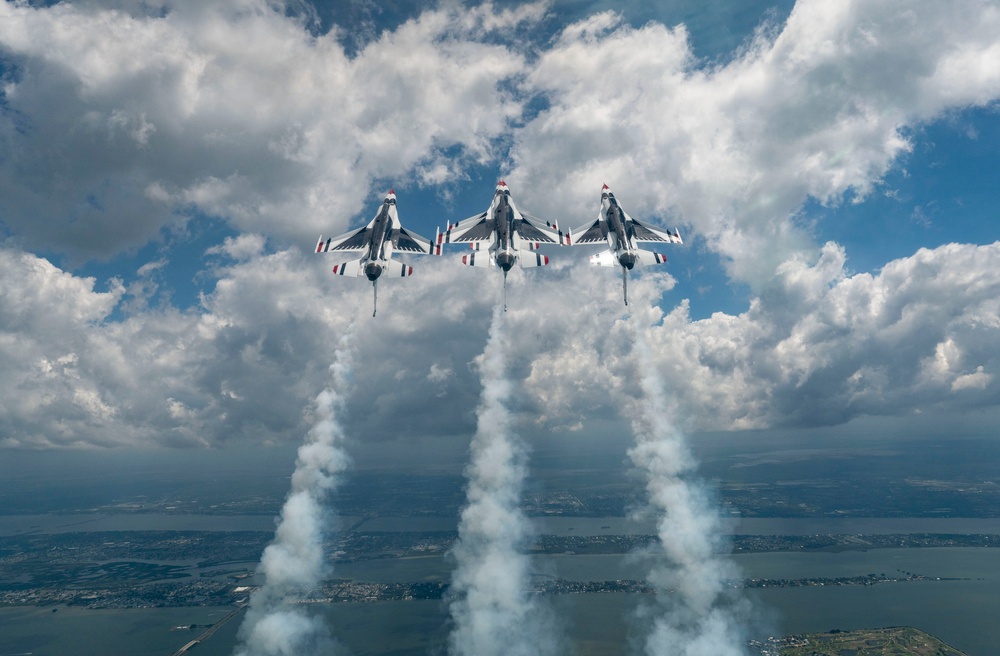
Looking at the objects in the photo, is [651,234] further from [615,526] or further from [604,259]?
[615,526]

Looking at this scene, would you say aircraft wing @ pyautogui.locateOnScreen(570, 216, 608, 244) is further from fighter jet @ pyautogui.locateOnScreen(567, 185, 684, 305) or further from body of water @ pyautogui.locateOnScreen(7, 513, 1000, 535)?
body of water @ pyautogui.locateOnScreen(7, 513, 1000, 535)

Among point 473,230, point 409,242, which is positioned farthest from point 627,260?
point 409,242

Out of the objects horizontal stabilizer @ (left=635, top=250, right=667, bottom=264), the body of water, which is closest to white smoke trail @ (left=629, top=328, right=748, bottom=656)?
horizontal stabilizer @ (left=635, top=250, right=667, bottom=264)

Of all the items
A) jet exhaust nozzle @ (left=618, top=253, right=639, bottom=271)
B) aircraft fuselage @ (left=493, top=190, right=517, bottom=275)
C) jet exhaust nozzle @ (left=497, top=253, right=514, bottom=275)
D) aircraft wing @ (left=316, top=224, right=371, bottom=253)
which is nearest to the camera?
jet exhaust nozzle @ (left=497, top=253, right=514, bottom=275)

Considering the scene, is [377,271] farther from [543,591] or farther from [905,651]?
[905,651]

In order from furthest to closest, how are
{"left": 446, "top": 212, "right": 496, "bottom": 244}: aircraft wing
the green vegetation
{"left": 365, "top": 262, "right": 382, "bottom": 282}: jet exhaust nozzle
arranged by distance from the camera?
1. the green vegetation
2. {"left": 446, "top": 212, "right": 496, "bottom": 244}: aircraft wing
3. {"left": 365, "top": 262, "right": 382, "bottom": 282}: jet exhaust nozzle

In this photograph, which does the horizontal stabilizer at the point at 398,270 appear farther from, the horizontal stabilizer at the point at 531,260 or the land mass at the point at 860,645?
the land mass at the point at 860,645
